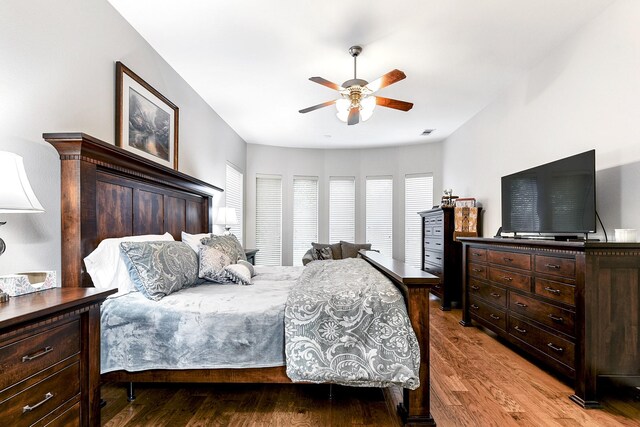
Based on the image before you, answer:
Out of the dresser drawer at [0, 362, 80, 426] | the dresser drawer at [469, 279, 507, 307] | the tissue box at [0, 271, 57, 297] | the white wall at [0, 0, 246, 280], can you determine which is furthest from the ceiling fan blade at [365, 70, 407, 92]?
the dresser drawer at [0, 362, 80, 426]

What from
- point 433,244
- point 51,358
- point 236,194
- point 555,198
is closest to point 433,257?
point 433,244

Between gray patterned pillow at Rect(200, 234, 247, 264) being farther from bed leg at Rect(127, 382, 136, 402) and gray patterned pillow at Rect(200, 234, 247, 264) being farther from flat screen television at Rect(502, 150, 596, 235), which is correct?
flat screen television at Rect(502, 150, 596, 235)

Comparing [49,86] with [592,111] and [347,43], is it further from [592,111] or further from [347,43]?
[592,111]

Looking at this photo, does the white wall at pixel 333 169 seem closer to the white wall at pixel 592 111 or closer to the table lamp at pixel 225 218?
the table lamp at pixel 225 218

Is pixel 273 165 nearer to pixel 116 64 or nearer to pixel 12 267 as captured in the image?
pixel 116 64

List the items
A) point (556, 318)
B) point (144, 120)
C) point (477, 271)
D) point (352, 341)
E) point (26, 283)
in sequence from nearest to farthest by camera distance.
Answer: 1. point (26, 283)
2. point (352, 341)
3. point (556, 318)
4. point (144, 120)
5. point (477, 271)

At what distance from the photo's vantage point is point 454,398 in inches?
84.8

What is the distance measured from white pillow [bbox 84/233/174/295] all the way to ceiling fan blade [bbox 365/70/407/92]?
2.24 metres

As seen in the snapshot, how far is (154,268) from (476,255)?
10.2ft

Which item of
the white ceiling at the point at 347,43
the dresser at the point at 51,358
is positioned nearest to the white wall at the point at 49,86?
the white ceiling at the point at 347,43

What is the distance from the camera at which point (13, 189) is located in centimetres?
128

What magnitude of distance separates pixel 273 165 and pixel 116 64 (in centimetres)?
412

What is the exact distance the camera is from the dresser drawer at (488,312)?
122 inches

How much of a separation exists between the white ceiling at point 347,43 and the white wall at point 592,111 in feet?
0.54
